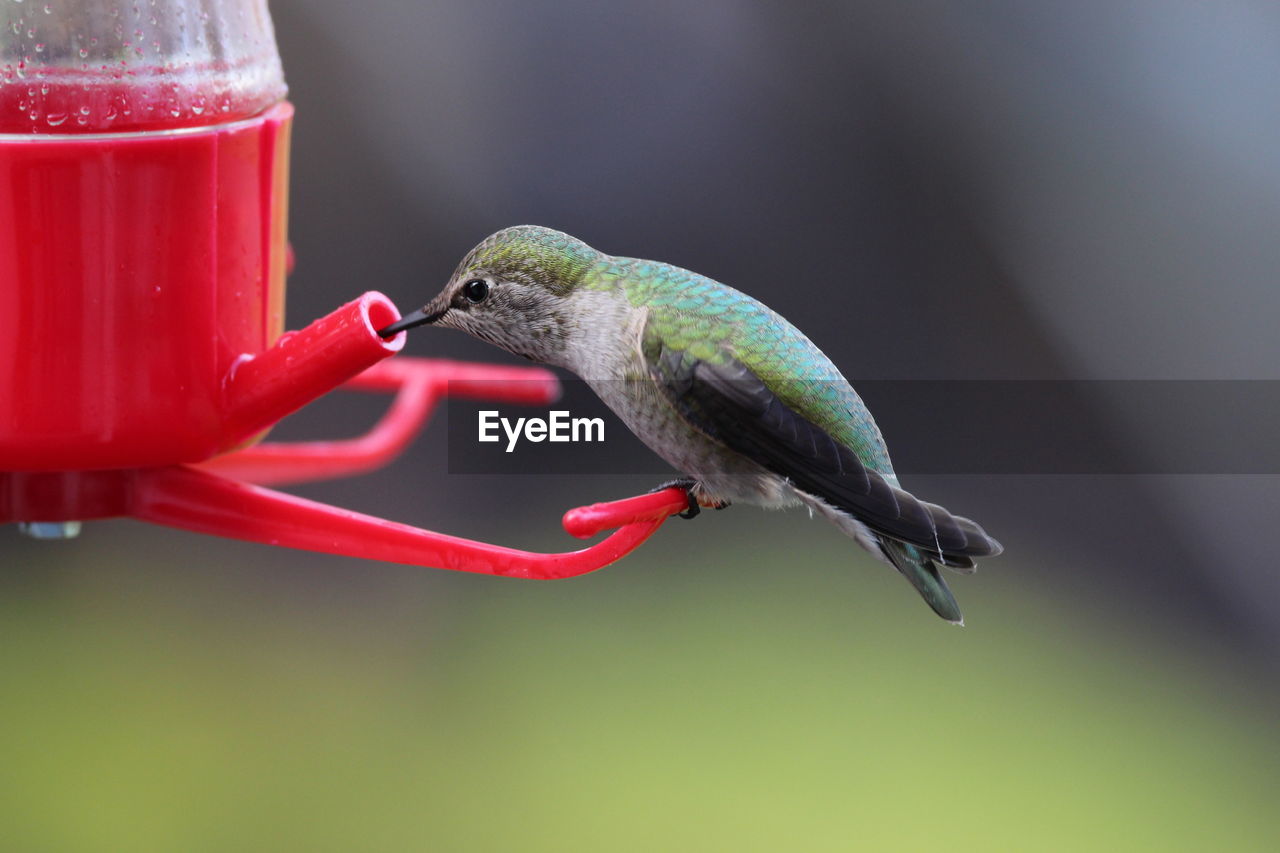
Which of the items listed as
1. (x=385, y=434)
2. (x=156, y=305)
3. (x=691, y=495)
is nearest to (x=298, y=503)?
(x=156, y=305)

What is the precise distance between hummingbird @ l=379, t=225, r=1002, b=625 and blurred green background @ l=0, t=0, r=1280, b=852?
224 cm

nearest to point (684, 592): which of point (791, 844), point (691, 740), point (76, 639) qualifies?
point (691, 740)

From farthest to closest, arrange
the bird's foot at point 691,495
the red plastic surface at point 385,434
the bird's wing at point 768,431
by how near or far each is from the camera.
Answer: the red plastic surface at point 385,434
the bird's foot at point 691,495
the bird's wing at point 768,431

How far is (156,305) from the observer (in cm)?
130

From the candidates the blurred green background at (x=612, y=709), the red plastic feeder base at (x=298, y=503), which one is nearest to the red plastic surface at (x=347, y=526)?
the red plastic feeder base at (x=298, y=503)

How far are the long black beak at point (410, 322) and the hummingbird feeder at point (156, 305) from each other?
1 cm

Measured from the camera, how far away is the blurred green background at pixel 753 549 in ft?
11.9

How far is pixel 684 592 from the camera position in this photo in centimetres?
422

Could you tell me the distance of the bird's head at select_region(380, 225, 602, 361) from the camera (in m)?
1.23

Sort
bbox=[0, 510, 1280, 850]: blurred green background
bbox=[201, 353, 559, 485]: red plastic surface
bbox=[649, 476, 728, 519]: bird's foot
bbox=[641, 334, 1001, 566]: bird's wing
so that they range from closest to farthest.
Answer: bbox=[641, 334, 1001, 566]: bird's wing < bbox=[649, 476, 728, 519]: bird's foot < bbox=[201, 353, 559, 485]: red plastic surface < bbox=[0, 510, 1280, 850]: blurred green background

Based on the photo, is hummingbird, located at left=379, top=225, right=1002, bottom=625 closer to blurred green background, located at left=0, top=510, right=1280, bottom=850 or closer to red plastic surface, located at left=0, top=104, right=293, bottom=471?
red plastic surface, located at left=0, top=104, right=293, bottom=471

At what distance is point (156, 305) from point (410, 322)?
0.85ft

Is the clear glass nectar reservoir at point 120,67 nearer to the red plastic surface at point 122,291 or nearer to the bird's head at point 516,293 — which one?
the red plastic surface at point 122,291

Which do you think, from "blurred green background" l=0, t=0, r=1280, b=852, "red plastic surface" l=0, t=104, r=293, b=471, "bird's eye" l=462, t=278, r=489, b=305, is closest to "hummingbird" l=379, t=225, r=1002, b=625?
"bird's eye" l=462, t=278, r=489, b=305
